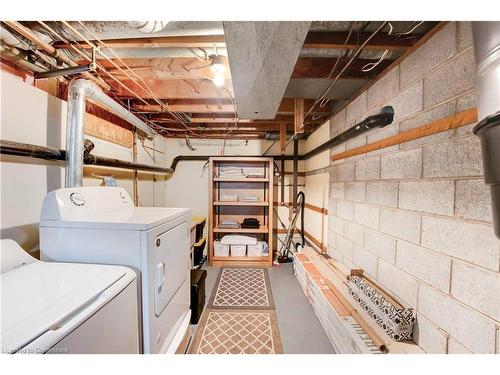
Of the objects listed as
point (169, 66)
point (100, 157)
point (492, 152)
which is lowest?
point (492, 152)

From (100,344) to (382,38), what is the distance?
209 centimetres

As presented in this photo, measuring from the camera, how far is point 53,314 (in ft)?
2.02

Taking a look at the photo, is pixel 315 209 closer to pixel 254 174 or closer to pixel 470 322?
pixel 254 174

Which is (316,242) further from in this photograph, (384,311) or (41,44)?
(41,44)

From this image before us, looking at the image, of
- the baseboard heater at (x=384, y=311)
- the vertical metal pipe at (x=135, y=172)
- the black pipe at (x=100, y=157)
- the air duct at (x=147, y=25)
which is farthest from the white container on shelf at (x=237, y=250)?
the air duct at (x=147, y=25)

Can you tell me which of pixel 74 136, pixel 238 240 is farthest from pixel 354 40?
pixel 238 240

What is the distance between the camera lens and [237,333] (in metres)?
1.88

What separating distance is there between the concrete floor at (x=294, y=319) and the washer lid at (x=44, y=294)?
1561mm

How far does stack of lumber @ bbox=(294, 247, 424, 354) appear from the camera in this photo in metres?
1.25

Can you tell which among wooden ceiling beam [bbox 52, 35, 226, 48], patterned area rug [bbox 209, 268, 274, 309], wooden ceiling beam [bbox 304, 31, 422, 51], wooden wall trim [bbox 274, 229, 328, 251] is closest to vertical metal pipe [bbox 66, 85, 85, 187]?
wooden ceiling beam [bbox 52, 35, 226, 48]

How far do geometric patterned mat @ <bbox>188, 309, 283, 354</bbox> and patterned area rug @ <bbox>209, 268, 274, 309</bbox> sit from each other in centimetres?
13

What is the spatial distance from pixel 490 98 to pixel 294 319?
218 centimetres
